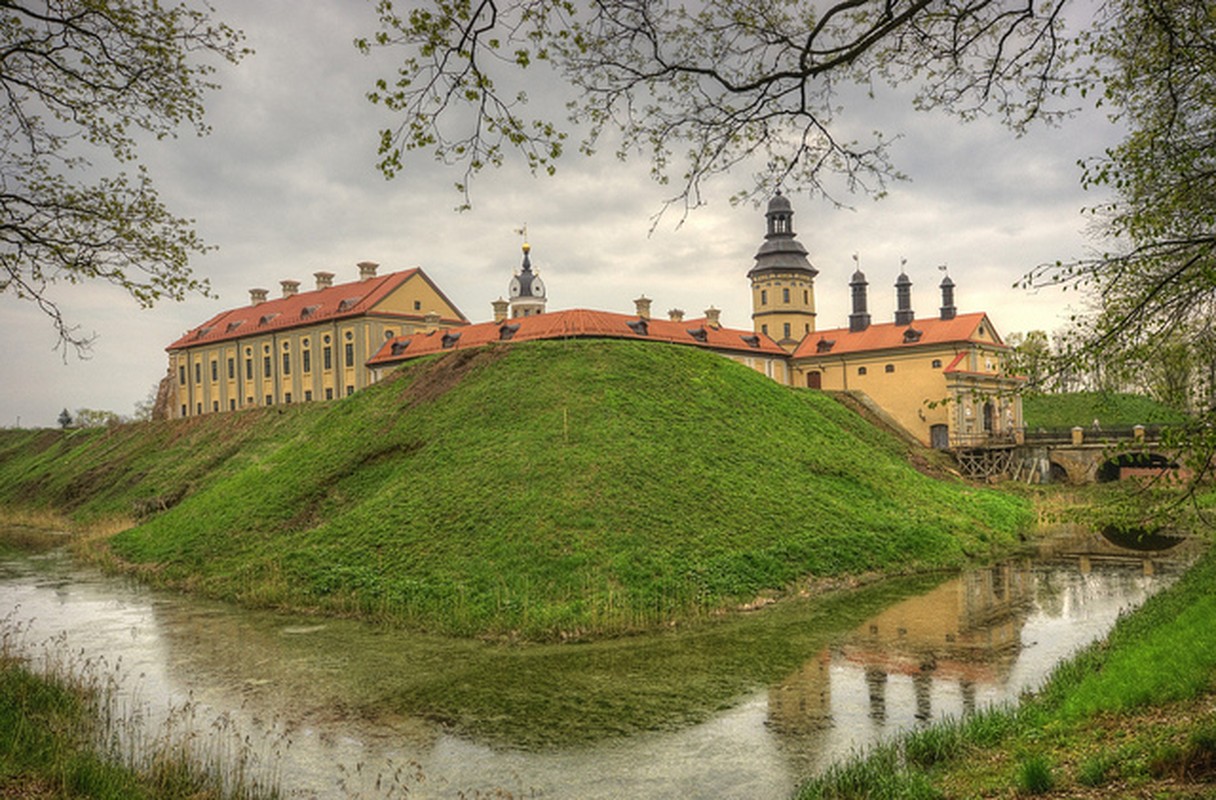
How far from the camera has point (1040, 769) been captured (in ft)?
29.3

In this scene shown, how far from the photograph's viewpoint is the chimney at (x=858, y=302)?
70.1 m

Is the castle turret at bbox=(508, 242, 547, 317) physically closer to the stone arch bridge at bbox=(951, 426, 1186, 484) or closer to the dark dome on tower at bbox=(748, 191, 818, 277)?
the dark dome on tower at bbox=(748, 191, 818, 277)

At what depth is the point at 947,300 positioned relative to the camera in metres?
63.0

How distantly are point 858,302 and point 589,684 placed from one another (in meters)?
59.5

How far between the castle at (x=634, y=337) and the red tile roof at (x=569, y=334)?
12 cm

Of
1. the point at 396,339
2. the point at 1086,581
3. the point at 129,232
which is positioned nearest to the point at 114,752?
the point at 129,232

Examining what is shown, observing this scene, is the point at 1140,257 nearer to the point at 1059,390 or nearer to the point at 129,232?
the point at 1059,390

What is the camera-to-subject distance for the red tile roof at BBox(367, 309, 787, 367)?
6000cm

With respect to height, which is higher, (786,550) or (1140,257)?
(1140,257)

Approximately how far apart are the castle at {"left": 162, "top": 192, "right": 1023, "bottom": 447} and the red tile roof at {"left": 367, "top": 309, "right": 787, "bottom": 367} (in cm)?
12

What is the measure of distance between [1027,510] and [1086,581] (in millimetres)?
14867

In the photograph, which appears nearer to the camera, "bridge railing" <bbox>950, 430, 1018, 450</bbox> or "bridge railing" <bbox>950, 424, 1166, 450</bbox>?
"bridge railing" <bbox>950, 424, 1166, 450</bbox>

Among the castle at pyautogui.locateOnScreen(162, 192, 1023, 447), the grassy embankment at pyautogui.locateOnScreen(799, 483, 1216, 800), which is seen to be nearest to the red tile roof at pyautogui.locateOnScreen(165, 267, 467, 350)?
the castle at pyautogui.locateOnScreen(162, 192, 1023, 447)

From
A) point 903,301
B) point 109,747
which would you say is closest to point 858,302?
point 903,301
